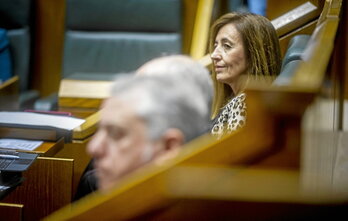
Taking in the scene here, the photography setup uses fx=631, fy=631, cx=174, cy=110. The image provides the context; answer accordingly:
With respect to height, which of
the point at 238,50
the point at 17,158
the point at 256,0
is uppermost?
the point at 256,0

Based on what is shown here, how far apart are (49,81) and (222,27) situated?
143cm

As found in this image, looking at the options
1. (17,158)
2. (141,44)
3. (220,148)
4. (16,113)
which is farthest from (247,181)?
(141,44)

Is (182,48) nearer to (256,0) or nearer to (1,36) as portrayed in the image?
(256,0)

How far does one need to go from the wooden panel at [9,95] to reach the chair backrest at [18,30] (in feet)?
1.58

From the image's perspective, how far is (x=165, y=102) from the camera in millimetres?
917

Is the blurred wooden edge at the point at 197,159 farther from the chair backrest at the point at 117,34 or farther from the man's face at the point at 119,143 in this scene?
the chair backrest at the point at 117,34

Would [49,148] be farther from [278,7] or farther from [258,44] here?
[278,7]

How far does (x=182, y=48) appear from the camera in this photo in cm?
295

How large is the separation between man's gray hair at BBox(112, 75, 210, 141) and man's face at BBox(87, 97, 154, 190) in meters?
0.01

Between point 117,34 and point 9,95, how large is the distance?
2.48 feet

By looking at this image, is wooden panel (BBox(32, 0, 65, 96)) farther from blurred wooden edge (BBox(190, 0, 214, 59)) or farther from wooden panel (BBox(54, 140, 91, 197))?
wooden panel (BBox(54, 140, 91, 197))

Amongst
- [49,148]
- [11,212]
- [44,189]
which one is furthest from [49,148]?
[11,212]

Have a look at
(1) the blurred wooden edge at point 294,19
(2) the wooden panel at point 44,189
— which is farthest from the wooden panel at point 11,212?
(1) the blurred wooden edge at point 294,19

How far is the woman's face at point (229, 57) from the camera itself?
1.80m
